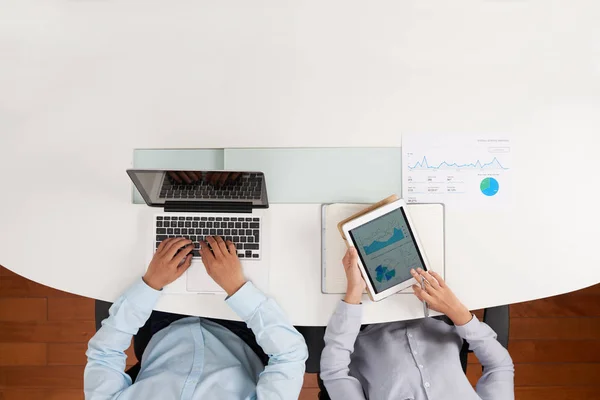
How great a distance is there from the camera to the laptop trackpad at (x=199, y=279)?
101cm

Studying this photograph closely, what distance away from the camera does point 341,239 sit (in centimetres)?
101

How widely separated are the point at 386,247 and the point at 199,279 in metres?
0.42

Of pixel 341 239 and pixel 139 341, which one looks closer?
pixel 341 239

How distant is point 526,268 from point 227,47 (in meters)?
0.82

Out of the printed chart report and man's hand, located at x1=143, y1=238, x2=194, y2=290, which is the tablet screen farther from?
man's hand, located at x1=143, y1=238, x2=194, y2=290

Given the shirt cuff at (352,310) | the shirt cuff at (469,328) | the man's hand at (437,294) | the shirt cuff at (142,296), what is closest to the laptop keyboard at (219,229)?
the shirt cuff at (142,296)

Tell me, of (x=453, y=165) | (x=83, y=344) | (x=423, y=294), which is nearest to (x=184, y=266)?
(x=423, y=294)

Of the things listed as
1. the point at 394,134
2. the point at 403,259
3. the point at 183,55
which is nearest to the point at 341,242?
the point at 403,259

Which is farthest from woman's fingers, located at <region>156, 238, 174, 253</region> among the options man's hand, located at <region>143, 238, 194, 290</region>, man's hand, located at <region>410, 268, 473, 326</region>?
man's hand, located at <region>410, 268, 473, 326</region>

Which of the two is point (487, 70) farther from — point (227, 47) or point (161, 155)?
point (161, 155)

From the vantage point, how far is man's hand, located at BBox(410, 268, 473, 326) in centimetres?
96

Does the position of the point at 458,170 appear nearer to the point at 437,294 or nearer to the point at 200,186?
the point at 437,294

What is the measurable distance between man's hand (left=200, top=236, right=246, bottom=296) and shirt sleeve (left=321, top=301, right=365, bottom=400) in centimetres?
23

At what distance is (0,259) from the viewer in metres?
1.02
